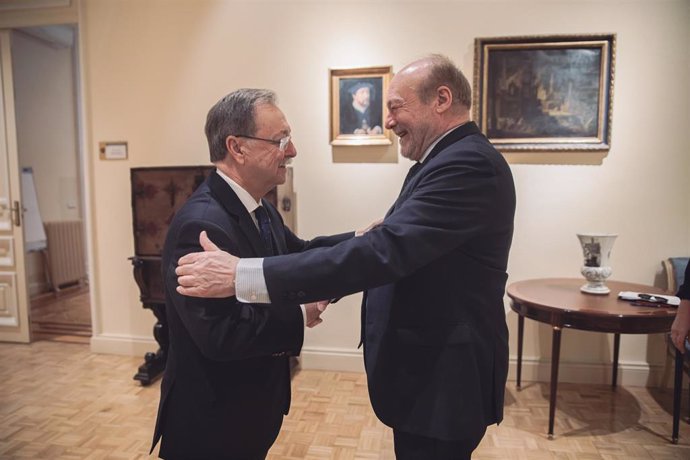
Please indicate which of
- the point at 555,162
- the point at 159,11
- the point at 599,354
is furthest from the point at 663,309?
the point at 159,11

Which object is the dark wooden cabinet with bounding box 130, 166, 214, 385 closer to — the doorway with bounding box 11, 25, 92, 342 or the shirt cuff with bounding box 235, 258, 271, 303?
the shirt cuff with bounding box 235, 258, 271, 303

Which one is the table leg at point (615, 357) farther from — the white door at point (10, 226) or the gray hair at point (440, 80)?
the white door at point (10, 226)

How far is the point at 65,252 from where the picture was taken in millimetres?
6250

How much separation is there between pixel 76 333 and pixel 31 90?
11.3ft

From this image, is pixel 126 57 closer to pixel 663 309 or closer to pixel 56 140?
pixel 56 140

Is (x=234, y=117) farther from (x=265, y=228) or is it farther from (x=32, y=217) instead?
(x=32, y=217)

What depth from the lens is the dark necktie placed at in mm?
1393

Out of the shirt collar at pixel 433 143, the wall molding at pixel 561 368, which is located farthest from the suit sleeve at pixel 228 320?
the wall molding at pixel 561 368

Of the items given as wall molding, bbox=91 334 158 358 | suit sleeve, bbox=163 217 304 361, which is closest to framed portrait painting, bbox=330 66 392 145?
wall molding, bbox=91 334 158 358

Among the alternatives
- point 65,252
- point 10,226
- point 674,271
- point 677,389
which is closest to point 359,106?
point 674,271

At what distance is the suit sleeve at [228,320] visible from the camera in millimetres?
1104

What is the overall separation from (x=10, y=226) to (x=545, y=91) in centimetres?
438

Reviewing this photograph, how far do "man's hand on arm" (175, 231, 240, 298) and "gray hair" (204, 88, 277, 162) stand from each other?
15.0 inches

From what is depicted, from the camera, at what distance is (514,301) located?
2.76 meters
